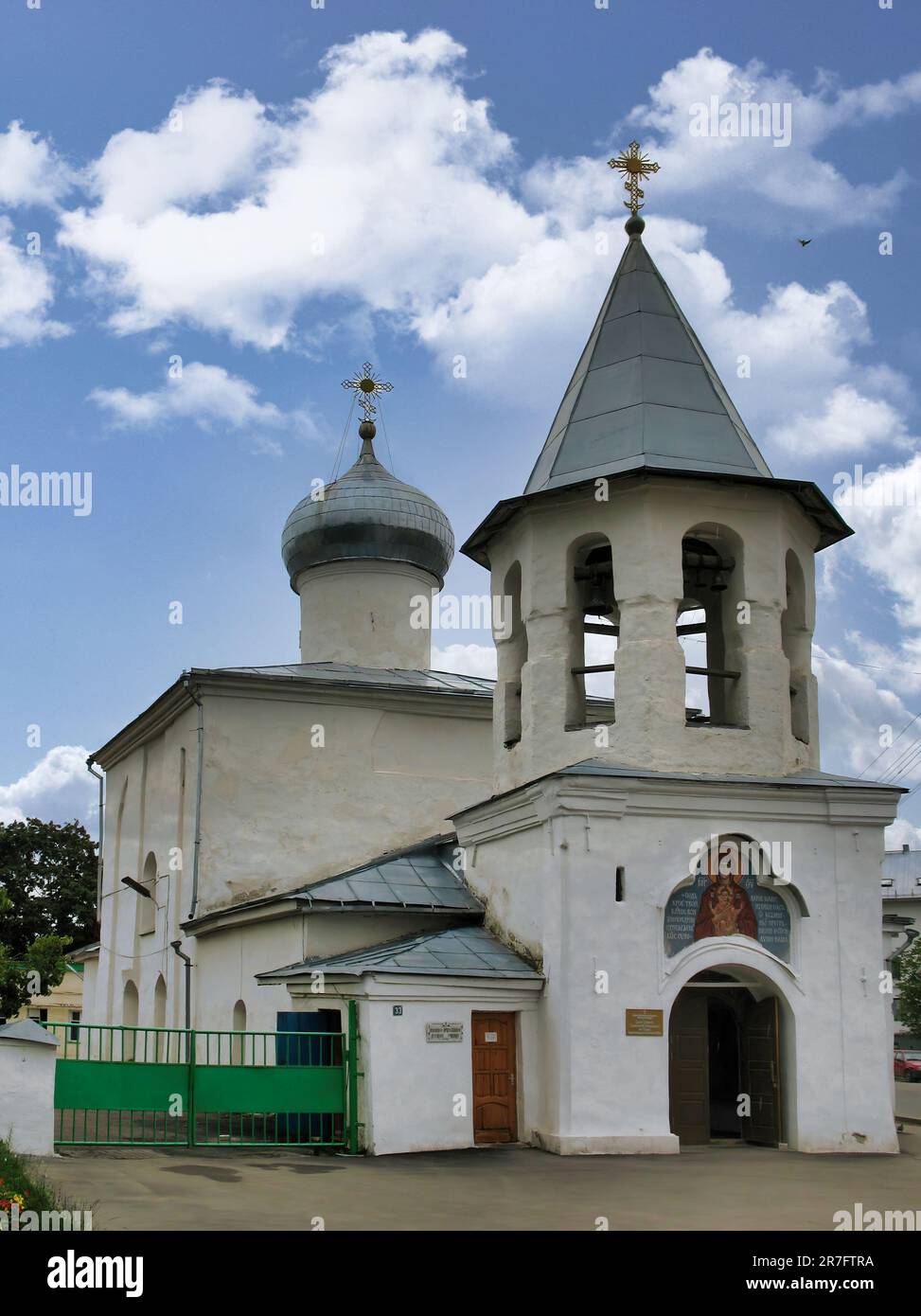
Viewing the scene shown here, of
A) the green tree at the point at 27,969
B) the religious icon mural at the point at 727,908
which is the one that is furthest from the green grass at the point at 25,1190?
the religious icon mural at the point at 727,908

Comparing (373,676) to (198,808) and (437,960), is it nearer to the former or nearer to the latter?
(198,808)

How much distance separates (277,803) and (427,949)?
657cm

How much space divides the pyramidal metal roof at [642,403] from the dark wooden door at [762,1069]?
5839 mm

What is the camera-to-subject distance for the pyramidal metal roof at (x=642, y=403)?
53.7 ft

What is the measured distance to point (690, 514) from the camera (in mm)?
16000

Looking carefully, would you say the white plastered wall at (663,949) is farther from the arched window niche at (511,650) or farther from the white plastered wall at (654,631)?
the arched window niche at (511,650)

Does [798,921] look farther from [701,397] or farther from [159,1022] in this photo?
[159,1022]

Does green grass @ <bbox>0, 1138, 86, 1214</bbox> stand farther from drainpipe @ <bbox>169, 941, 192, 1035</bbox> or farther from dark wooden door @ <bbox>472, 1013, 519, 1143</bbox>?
drainpipe @ <bbox>169, 941, 192, 1035</bbox>

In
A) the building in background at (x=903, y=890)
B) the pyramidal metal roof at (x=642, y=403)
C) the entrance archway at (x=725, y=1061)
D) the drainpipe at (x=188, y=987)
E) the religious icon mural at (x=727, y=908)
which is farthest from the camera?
the building in background at (x=903, y=890)

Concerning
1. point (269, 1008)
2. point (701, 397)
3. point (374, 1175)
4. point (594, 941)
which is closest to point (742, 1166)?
point (594, 941)

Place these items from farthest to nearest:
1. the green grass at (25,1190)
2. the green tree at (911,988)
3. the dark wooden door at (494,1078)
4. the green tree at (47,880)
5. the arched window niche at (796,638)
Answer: the green tree at (911,988) < the green tree at (47,880) < the arched window niche at (796,638) < the dark wooden door at (494,1078) < the green grass at (25,1190)

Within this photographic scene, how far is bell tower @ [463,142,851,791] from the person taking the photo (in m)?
15.6

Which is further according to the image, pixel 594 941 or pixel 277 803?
pixel 277 803

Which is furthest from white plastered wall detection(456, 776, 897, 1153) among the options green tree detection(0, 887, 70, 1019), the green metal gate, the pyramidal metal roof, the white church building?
green tree detection(0, 887, 70, 1019)
